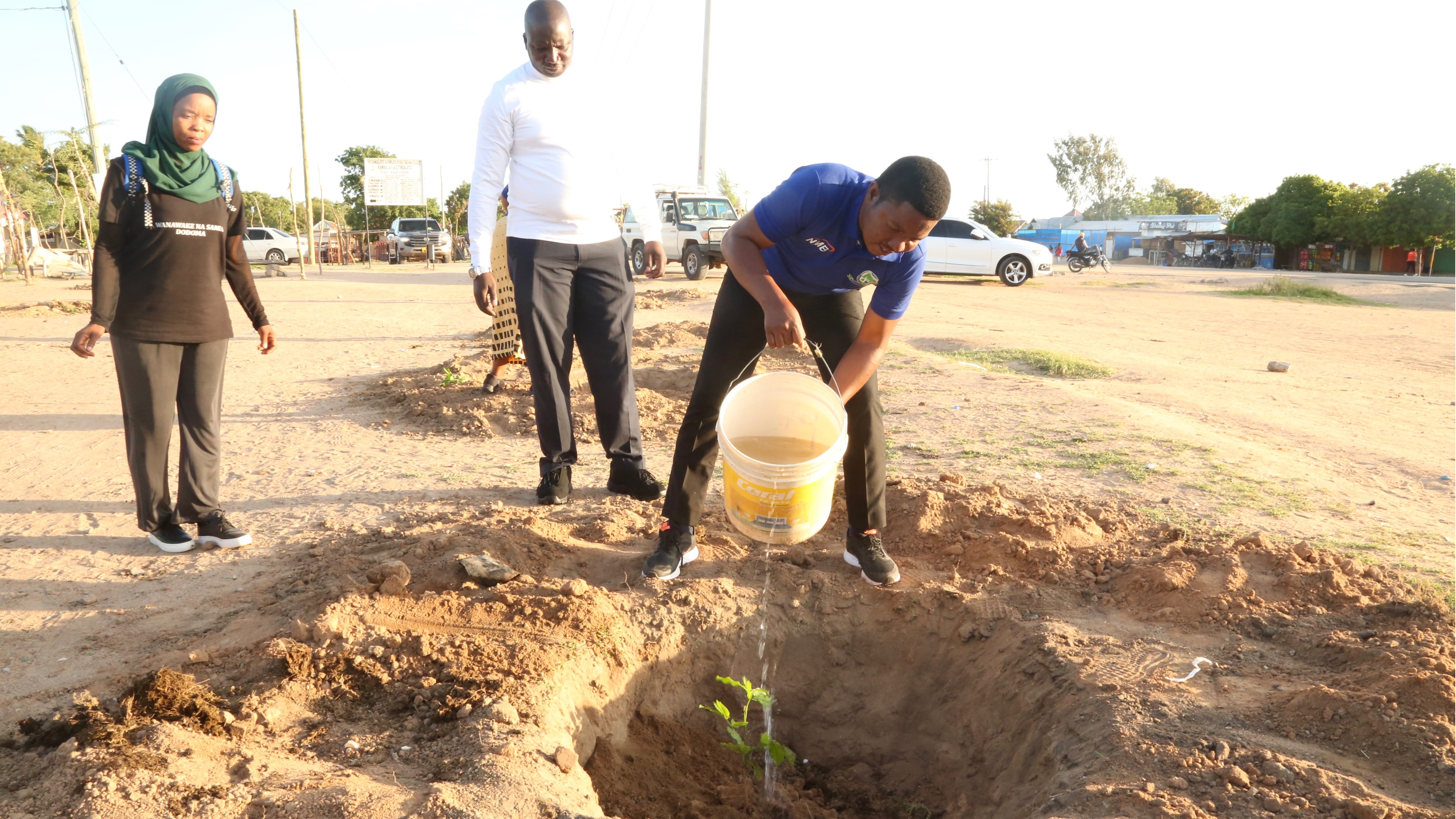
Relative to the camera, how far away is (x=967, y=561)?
3492 millimetres

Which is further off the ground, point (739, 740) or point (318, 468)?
point (318, 468)

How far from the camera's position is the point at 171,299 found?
10.9 ft

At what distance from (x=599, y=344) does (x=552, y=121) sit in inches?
37.7

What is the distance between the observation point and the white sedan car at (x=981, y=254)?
65.9 feet

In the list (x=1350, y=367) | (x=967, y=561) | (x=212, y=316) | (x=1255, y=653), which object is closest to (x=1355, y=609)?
(x=1255, y=653)

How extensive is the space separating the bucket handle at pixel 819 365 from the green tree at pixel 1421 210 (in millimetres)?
39486

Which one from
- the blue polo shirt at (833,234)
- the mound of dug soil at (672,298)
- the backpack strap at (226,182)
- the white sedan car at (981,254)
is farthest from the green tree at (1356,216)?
the backpack strap at (226,182)

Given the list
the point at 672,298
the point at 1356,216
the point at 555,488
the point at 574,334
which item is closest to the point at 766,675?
the point at 555,488

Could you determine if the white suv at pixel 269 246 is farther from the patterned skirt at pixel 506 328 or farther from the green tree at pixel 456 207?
the patterned skirt at pixel 506 328

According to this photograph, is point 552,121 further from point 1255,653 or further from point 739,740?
point 1255,653

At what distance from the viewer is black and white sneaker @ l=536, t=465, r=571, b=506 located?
4051 mm

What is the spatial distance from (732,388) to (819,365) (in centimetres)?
36

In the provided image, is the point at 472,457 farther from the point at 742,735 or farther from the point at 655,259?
the point at 742,735

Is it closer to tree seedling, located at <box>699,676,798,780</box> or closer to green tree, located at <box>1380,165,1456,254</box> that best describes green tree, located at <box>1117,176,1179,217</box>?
green tree, located at <box>1380,165,1456,254</box>
